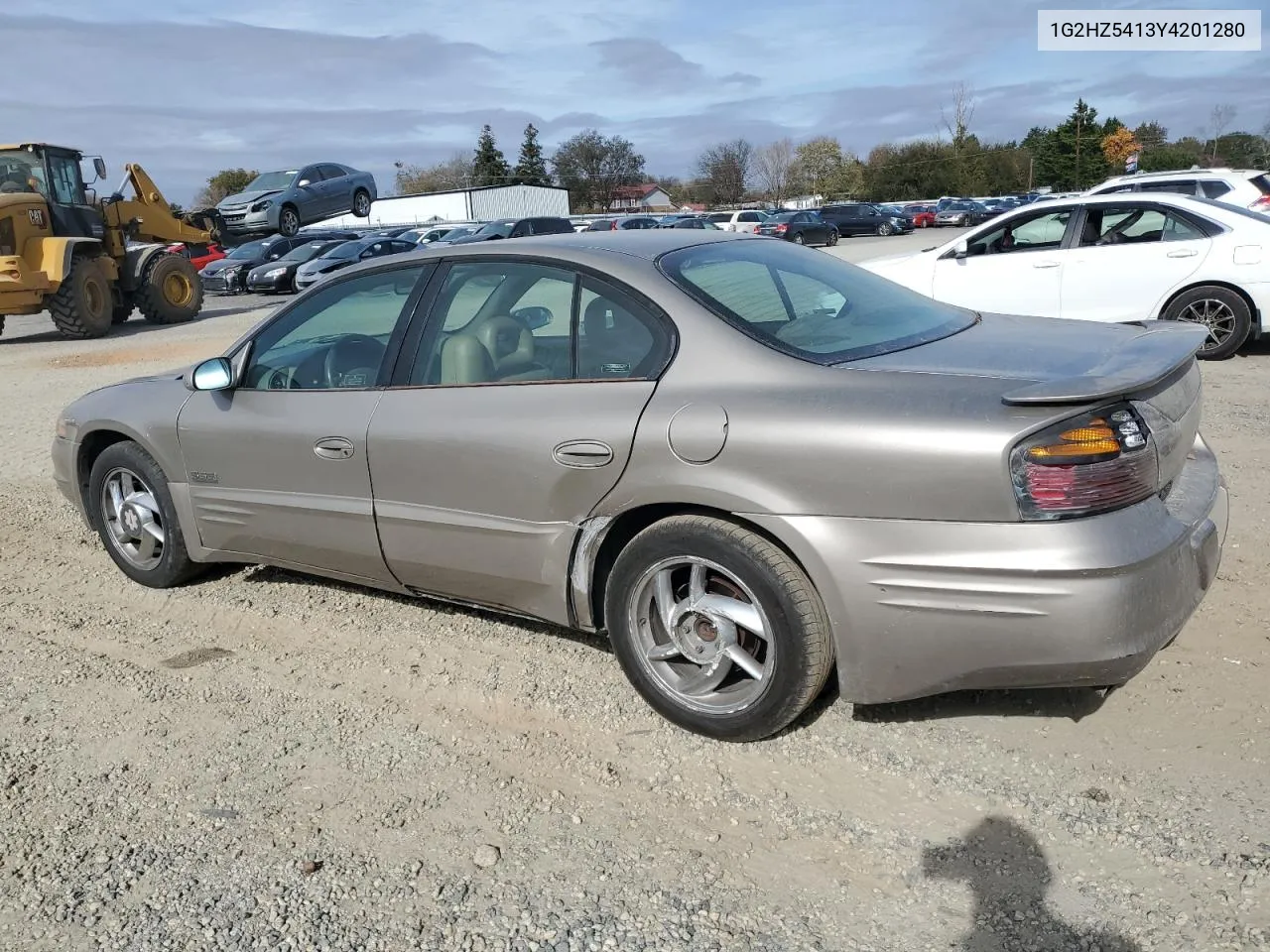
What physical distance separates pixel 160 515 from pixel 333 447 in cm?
129

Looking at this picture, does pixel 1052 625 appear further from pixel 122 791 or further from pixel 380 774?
pixel 122 791

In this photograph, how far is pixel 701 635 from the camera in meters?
3.32

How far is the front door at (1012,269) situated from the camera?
9461 mm

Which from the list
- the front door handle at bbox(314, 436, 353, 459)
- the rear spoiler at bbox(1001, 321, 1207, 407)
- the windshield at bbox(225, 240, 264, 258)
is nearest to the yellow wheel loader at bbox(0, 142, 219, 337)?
the windshield at bbox(225, 240, 264, 258)

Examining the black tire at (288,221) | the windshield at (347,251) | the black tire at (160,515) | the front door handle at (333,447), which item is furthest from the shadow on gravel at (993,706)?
the black tire at (288,221)

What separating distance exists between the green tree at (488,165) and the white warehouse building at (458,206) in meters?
29.3

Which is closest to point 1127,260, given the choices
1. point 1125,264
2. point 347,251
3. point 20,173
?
point 1125,264

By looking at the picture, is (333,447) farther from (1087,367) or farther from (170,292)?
(170,292)

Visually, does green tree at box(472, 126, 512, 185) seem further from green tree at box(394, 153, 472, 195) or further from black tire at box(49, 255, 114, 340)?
black tire at box(49, 255, 114, 340)

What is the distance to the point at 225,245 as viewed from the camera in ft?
106

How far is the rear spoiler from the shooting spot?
2.71 meters

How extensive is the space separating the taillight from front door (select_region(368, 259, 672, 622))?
114cm

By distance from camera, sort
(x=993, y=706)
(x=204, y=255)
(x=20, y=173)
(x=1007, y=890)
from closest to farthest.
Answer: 1. (x=1007, y=890)
2. (x=993, y=706)
3. (x=20, y=173)
4. (x=204, y=255)

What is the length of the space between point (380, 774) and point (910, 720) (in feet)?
5.47
